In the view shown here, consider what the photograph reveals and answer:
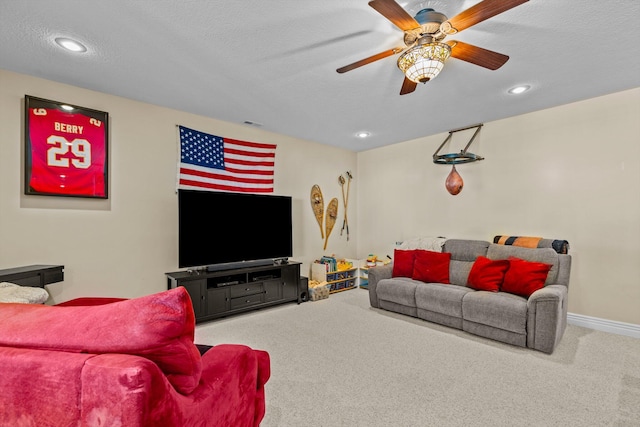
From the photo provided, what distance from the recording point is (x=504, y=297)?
312 cm

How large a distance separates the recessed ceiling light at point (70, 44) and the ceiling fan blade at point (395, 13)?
2.27 m

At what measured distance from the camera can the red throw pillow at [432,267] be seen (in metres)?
3.89

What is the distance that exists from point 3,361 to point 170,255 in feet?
10.1

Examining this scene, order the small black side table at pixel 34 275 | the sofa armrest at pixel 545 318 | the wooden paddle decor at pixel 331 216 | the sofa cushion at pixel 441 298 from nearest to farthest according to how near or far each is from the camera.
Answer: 1. the small black side table at pixel 34 275
2. the sofa armrest at pixel 545 318
3. the sofa cushion at pixel 441 298
4. the wooden paddle decor at pixel 331 216

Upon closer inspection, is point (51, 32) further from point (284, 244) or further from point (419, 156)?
point (419, 156)

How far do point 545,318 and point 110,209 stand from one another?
4.47m

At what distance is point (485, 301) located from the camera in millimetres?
3137

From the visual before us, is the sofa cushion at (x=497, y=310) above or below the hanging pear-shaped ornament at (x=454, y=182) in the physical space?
below

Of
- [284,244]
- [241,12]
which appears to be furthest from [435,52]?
[284,244]

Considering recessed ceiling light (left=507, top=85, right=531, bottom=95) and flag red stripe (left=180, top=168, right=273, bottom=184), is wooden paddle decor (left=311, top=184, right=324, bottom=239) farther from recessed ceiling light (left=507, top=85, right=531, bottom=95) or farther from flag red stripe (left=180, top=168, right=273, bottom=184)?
recessed ceiling light (left=507, top=85, right=531, bottom=95)

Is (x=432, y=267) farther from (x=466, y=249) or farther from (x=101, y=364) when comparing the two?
(x=101, y=364)

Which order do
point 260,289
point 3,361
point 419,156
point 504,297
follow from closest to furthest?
point 3,361 → point 504,297 → point 260,289 → point 419,156

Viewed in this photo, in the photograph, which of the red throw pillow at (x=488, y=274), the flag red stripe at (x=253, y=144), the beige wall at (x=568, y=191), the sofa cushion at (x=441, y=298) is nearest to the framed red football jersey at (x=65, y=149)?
the flag red stripe at (x=253, y=144)

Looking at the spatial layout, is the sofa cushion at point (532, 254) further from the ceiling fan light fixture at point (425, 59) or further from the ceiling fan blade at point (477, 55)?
the ceiling fan light fixture at point (425, 59)
